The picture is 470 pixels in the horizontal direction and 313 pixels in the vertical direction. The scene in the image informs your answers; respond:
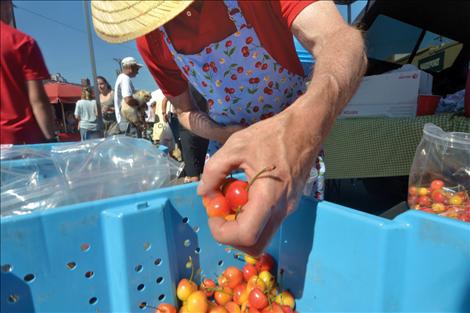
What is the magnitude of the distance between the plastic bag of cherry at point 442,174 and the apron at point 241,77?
53 cm

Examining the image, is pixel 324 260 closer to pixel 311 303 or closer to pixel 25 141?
pixel 311 303

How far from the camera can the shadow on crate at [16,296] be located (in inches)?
27.7

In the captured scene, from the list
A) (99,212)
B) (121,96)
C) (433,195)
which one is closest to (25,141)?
(99,212)

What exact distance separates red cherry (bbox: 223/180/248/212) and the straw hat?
13.2 inches

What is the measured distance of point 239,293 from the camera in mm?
1014

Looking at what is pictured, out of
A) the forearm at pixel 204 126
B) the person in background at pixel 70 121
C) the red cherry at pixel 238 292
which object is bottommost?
the person in background at pixel 70 121

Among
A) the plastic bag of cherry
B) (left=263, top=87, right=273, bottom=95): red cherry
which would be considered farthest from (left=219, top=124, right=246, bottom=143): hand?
the plastic bag of cherry

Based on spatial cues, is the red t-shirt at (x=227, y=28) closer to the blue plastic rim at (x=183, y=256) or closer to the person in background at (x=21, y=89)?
the blue plastic rim at (x=183, y=256)

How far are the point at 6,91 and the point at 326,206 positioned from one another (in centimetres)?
184

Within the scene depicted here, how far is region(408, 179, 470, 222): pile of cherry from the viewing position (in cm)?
123

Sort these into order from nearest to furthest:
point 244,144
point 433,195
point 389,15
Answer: point 244,144, point 433,195, point 389,15

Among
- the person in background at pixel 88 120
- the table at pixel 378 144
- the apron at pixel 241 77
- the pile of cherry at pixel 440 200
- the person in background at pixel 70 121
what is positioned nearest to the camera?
the apron at pixel 241 77

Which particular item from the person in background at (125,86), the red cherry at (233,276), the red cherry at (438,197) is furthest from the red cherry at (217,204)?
the person in background at (125,86)

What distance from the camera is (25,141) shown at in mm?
1856
